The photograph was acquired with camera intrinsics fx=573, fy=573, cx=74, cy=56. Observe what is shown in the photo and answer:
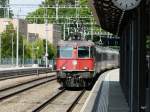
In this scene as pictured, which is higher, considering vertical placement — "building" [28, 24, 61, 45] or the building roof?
"building" [28, 24, 61, 45]

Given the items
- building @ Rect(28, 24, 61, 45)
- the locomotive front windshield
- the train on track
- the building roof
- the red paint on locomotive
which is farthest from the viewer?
building @ Rect(28, 24, 61, 45)

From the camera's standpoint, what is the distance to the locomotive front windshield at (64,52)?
108ft

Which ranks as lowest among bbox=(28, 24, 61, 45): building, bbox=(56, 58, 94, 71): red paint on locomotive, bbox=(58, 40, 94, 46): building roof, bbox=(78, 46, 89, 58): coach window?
bbox=(56, 58, 94, 71): red paint on locomotive

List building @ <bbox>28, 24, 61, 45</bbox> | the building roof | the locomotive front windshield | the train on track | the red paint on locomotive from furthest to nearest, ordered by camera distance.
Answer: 1. building @ <bbox>28, 24, 61, 45</bbox>
2. the building roof
3. the locomotive front windshield
4. the red paint on locomotive
5. the train on track

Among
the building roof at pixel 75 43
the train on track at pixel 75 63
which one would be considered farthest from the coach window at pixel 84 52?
the building roof at pixel 75 43

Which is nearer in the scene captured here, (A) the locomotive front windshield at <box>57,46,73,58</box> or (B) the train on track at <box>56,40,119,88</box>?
(B) the train on track at <box>56,40,119,88</box>

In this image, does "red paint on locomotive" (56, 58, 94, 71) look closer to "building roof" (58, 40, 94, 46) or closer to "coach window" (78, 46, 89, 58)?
"coach window" (78, 46, 89, 58)

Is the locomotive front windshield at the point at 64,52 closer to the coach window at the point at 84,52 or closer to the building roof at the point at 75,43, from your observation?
the building roof at the point at 75,43

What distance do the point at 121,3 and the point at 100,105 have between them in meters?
10.3

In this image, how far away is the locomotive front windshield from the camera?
1296 inches

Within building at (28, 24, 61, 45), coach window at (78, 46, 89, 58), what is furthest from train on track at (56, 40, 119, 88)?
building at (28, 24, 61, 45)

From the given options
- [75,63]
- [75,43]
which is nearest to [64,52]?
[75,43]

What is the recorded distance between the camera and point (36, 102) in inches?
980

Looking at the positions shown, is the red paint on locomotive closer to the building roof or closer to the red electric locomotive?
the red electric locomotive
